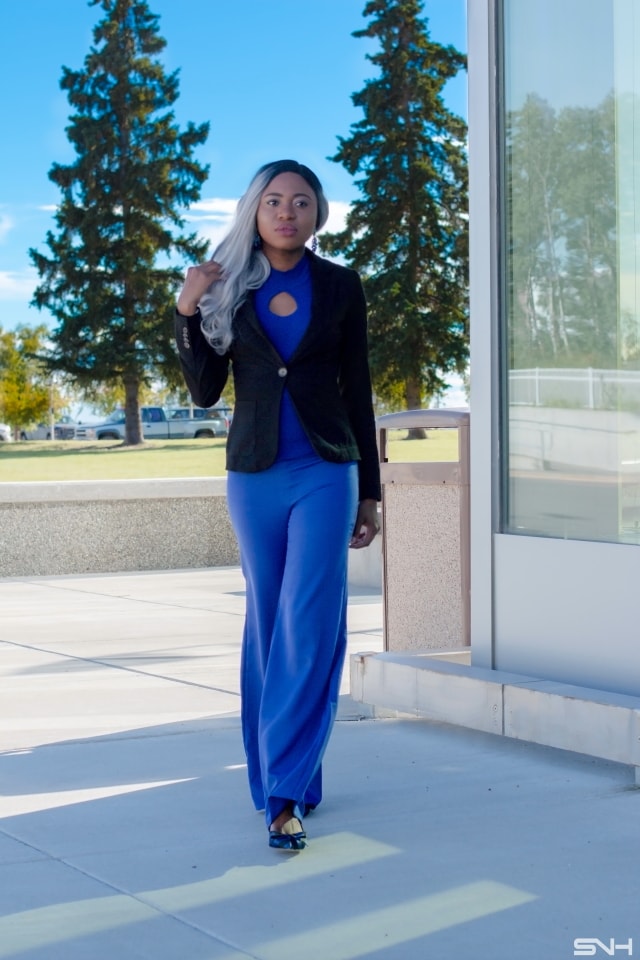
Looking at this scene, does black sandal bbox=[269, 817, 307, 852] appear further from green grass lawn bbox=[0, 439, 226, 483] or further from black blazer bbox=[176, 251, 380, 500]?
green grass lawn bbox=[0, 439, 226, 483]

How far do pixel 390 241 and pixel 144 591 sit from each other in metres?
46.8

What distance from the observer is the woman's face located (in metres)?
3.97

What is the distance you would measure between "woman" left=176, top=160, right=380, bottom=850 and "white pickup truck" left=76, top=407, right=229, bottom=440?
5811 centimetres

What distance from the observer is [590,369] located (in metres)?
4.91

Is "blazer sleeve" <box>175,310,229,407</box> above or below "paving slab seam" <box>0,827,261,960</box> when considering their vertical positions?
above

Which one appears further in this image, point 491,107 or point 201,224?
point 201,224

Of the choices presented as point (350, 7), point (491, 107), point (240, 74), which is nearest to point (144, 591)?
point (491, 107)

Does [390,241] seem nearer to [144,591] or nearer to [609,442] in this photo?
[144,591]

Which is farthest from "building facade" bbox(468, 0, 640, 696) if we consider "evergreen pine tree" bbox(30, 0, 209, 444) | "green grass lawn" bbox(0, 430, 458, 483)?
"evergreen pine tree" bbox(30, 0, 209, 444)

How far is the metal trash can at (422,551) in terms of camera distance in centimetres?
→ 593

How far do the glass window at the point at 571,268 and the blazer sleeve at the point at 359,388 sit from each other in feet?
3.48

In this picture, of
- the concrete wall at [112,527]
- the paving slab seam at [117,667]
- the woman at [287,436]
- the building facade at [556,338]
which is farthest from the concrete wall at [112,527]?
the woman at [287,436]

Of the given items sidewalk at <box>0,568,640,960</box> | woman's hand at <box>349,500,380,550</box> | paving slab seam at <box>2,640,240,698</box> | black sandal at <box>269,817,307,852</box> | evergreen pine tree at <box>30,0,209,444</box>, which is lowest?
paving slab seam at <box>2,640,240,698</box>

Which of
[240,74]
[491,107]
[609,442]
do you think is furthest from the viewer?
[240,74]
